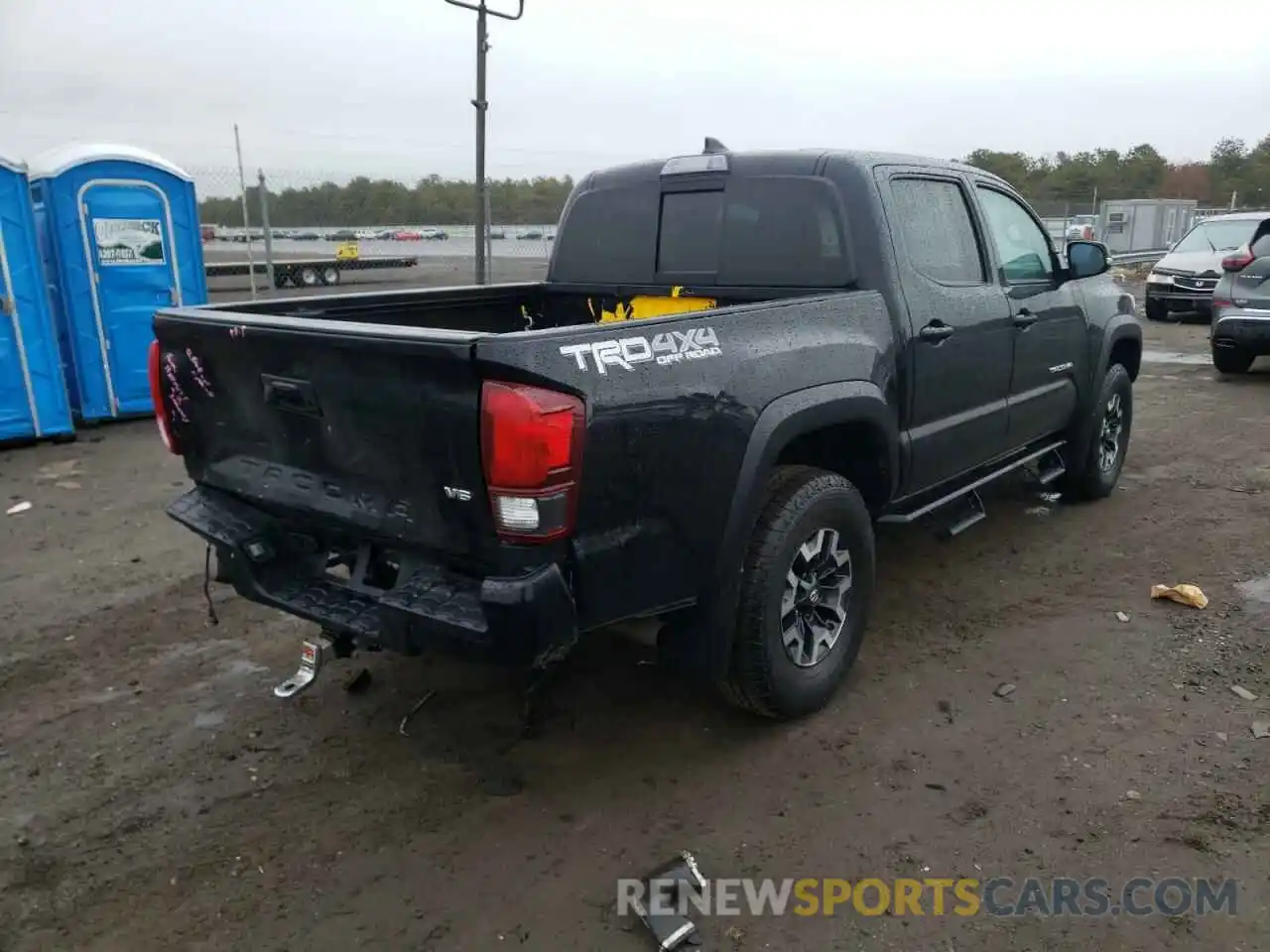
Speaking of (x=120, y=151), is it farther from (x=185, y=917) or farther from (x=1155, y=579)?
(x=1155, y=579)

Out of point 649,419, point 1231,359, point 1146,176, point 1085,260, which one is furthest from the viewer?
point 1146,176

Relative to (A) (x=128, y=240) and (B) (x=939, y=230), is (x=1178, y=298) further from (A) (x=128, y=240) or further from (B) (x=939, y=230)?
(A) (x=128, y=240)

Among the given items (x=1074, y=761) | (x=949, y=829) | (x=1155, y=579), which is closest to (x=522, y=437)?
(x=949, y=829)

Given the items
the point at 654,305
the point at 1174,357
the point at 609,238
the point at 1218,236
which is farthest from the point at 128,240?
the point at 1218,236

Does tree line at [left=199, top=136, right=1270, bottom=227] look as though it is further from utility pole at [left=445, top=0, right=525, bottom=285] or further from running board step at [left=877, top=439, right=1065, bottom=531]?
running board step at [left=877, top=439, right=1065, bottom=531]

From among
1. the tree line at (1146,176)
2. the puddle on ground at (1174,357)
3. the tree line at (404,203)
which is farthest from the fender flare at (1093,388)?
the tree line at (1146,176)

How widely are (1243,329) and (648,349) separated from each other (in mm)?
9546

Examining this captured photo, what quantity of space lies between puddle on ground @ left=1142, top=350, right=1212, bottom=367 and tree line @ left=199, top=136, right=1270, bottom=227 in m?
3.48

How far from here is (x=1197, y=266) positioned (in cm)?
1478

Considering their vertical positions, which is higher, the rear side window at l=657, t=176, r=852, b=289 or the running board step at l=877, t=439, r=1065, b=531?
the rear side window at l=657, t=176, r=852, b=289

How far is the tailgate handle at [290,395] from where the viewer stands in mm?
2883

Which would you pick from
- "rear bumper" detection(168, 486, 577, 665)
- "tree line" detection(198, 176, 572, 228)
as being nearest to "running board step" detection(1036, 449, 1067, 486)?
"rear bumper" detection(168, 486, 577, 665)

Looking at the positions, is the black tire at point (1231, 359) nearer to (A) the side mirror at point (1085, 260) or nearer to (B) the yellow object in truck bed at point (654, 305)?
(A) the side mirror at point (1085, 260)

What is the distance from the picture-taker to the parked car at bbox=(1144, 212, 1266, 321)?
14.5 meters
